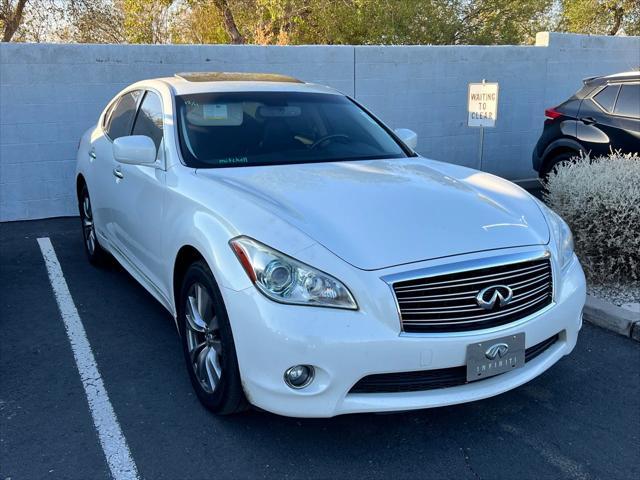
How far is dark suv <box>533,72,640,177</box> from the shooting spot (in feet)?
23.7

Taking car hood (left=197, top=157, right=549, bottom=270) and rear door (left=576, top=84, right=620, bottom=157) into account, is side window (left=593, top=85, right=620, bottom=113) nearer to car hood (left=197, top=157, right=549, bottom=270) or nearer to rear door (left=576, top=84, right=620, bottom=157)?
rear door (left=576, top=84, right=620, bottom=157)

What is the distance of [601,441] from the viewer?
3.11 m

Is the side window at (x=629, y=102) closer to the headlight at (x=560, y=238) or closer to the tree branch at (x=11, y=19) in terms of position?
the headlight at (x=560, y=238)

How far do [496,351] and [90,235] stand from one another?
4.18m

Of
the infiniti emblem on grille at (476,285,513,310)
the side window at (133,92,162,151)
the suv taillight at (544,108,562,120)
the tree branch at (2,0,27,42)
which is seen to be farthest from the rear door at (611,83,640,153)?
the tree branch at (2,0,27,42)

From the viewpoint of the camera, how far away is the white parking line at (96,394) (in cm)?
288

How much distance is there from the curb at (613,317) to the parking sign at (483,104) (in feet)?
10.3

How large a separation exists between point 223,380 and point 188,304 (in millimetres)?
542

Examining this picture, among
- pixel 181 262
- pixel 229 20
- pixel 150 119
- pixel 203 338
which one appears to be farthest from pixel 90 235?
pixel 229 20

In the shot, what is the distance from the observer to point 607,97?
7.53 metres

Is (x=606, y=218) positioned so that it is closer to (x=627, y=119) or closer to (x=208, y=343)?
(x=627, y=119)

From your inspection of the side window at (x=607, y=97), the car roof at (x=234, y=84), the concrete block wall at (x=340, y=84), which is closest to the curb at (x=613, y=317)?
Result: the car roof at (x=234, y=84)

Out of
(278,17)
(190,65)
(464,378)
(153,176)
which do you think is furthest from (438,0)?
(464,378)

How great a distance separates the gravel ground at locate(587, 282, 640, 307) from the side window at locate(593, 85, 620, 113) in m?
3.17
